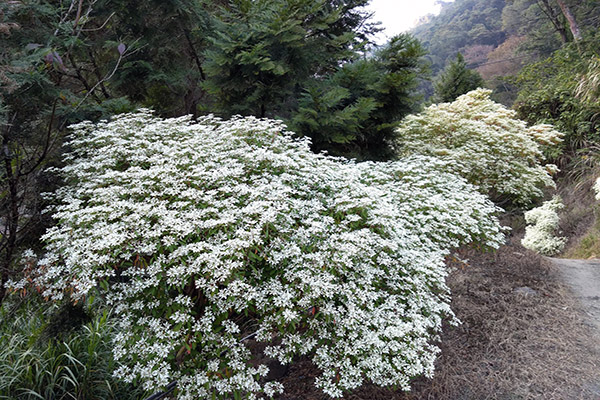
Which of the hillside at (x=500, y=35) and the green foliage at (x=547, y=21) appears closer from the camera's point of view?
the green foliage at (x=547, y=21)

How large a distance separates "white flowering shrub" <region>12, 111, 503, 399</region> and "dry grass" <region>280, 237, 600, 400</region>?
568mm

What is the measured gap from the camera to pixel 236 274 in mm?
1623

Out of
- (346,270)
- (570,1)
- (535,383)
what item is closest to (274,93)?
(346,270)

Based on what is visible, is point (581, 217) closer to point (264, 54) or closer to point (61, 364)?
point (264, 54)

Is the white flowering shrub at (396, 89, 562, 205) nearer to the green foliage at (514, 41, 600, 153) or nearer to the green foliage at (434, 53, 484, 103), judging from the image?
the green foliage at (514, 41, 600, 153)

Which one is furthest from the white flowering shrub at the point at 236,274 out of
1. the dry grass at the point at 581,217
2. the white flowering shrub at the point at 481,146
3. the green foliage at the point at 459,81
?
the green foliage at the point at 459,81

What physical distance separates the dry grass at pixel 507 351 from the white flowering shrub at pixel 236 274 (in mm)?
568

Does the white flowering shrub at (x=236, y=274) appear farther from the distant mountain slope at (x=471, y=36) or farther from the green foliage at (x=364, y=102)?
the distant mountain slope at (x=471, y=36)

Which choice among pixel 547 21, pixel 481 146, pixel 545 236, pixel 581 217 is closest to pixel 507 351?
pixel 481 146

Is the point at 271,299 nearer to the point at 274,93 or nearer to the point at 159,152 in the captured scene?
the point at 159,152

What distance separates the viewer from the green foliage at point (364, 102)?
4.55 m

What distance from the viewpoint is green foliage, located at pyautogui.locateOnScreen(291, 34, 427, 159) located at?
4551 millimetres

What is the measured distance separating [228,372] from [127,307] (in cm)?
68

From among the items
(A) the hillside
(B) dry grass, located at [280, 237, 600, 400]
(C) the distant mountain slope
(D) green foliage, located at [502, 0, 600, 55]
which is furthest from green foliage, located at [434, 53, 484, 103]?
(C) the distant mountain slope
